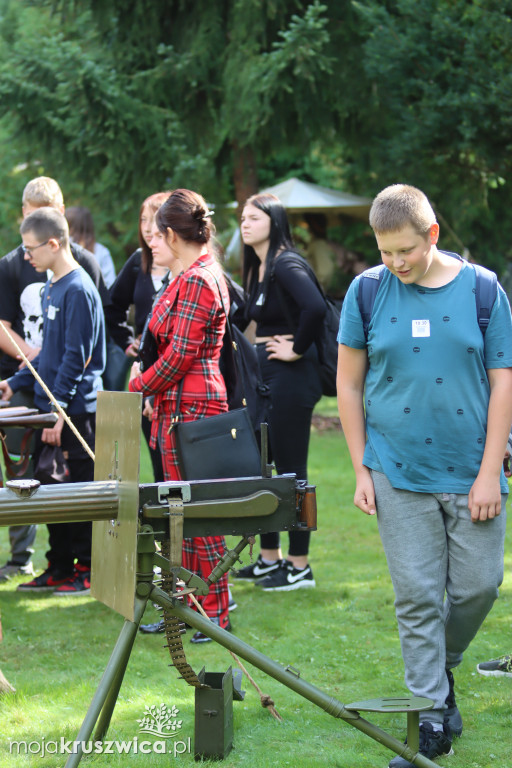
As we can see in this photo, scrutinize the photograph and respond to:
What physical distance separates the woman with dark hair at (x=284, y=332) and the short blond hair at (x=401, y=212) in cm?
225

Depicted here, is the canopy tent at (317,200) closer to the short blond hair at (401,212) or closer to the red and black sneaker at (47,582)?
the red and black sneaker at (47,582)

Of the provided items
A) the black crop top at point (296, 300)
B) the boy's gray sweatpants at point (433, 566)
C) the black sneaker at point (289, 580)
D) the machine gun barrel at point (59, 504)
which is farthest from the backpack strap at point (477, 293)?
the black sneaker at point (289, 580)

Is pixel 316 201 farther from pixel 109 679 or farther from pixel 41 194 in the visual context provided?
pixel 109 679

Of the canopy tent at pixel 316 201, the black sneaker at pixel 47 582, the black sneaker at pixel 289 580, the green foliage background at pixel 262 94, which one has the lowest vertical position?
the black sneaker at pixel 47 582

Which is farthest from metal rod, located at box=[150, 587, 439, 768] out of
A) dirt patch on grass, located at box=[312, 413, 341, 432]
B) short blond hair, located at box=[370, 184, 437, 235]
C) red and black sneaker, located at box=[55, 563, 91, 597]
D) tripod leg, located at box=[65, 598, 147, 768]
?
dirt patch on grass, located at box=[312, 413, 341, 432]

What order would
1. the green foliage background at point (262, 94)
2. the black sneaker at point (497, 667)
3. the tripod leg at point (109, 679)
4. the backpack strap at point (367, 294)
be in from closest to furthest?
the tripod leg at point (109, 679) → the backpack strap at point (367, 294) → the black sneaker at point (497, 667) → the green foliage background at point (262, 94)

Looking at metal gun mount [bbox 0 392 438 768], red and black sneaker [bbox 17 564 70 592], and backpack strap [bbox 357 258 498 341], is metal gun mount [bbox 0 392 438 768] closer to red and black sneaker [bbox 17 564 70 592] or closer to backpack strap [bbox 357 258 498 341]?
backpack strap [bbox 357 258 498 341]

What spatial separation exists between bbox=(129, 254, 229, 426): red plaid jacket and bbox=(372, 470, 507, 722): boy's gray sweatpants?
1.44 meters

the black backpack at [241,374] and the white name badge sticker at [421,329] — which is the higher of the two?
the white name badge sticker at [421,329]

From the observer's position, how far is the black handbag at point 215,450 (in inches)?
145

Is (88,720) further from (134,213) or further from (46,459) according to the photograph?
(134,213)

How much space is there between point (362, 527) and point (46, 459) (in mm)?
2724

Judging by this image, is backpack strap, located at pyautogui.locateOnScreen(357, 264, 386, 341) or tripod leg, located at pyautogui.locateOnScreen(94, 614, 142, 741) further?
backpack strap, located at pyautogui.locateOnScreen(357, 264, 386, 341)

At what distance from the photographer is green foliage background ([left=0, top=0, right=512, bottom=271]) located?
1095cm
